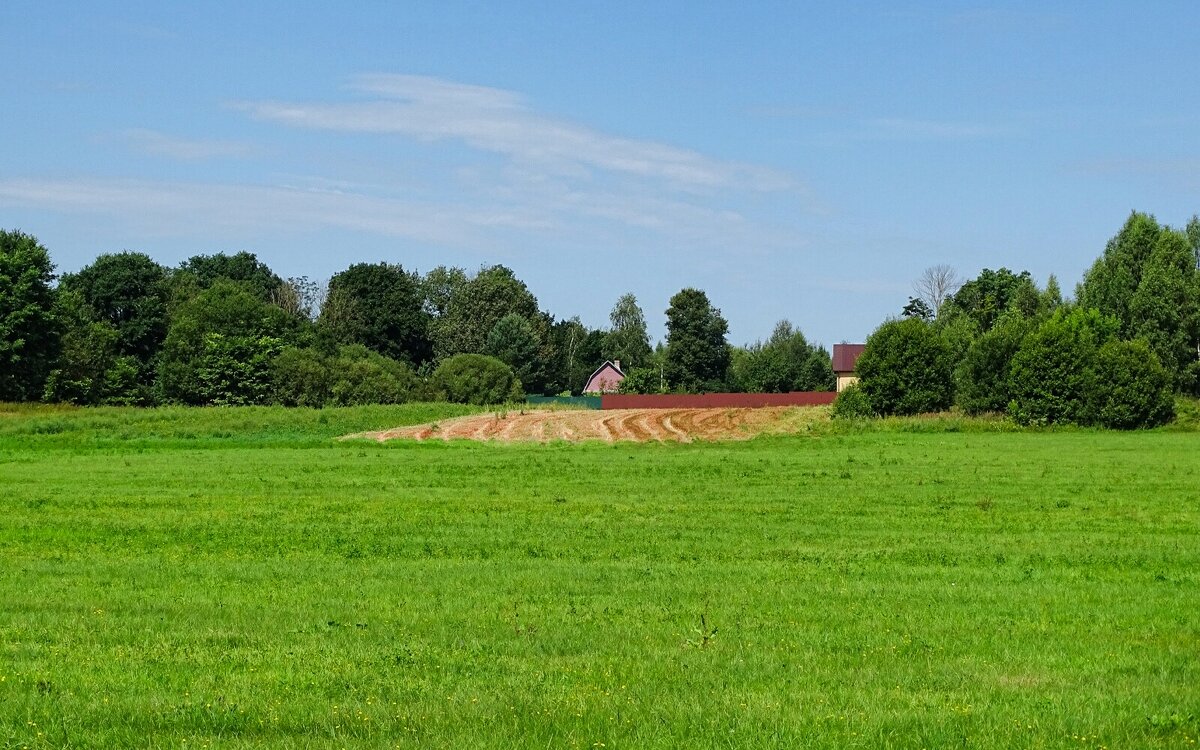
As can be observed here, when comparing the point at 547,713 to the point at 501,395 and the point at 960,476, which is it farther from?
the point at 501,395

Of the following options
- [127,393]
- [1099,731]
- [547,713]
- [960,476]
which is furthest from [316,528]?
[127,393]

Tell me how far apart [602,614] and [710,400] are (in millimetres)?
91207

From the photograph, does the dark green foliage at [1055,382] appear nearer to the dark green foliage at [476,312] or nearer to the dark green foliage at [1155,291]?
the dark green foliage at [1155,291]

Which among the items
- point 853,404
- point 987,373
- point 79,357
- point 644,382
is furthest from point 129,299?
point 987,373

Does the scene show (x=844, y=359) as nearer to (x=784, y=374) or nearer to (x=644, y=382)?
(x=784, y=374)

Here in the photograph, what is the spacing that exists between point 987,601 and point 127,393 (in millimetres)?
114528

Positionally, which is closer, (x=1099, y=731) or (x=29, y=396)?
(x=1099, y=731)

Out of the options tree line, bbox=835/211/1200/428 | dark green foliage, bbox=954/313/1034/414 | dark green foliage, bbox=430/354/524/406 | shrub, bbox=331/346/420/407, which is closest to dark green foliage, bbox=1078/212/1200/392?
tree line, bbox=835/211/1200/428

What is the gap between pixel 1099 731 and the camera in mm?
8336

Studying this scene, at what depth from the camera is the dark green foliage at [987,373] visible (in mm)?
73938

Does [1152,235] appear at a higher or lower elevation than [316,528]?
higher

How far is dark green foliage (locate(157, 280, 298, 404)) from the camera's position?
365 feet

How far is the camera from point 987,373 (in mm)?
74500

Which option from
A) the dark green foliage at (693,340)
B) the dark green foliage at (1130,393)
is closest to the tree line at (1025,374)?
the dark green foliage at (1130,393)
